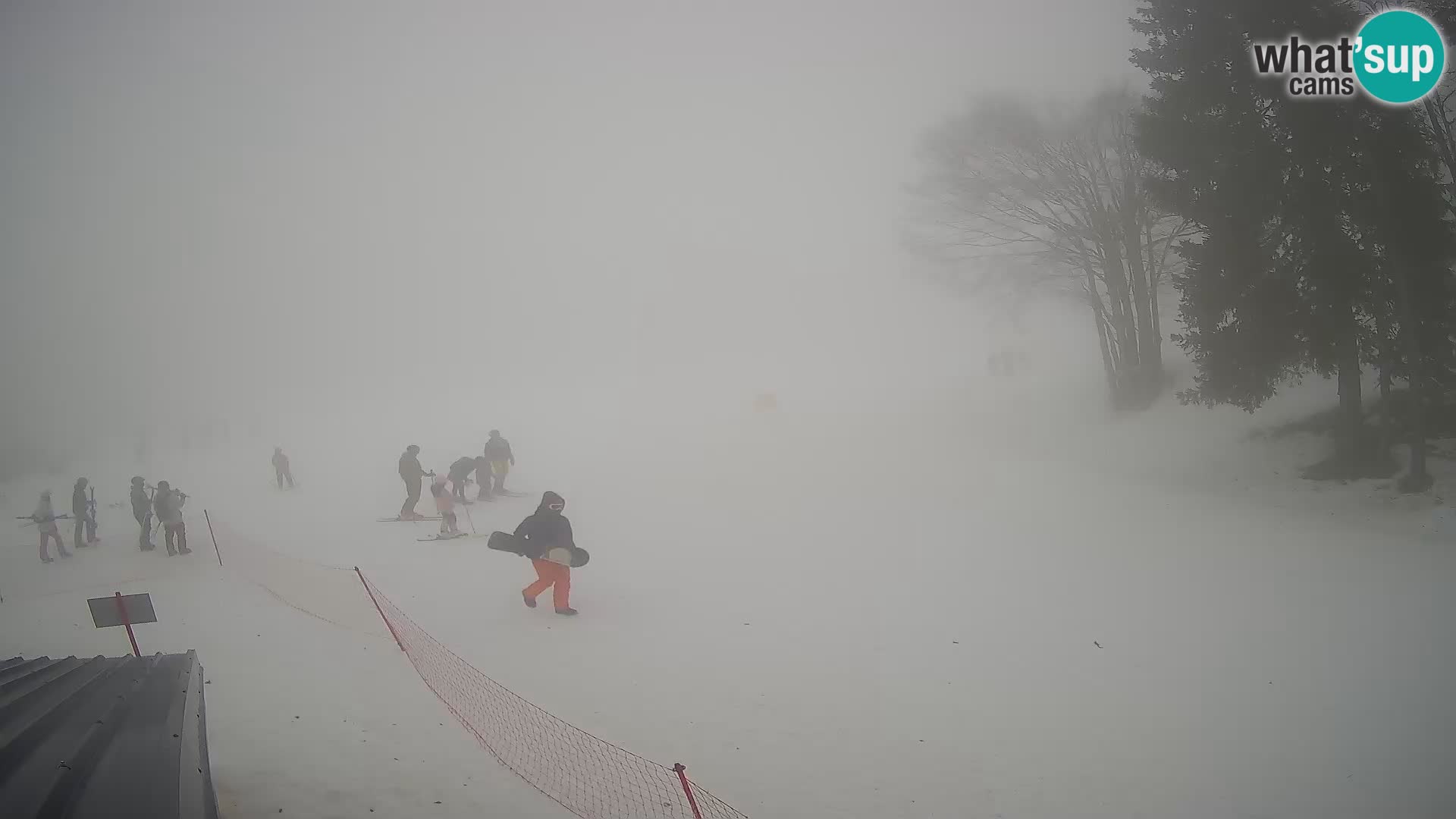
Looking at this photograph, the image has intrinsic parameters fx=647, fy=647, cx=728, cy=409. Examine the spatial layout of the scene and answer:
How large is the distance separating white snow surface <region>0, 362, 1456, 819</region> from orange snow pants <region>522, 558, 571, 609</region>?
0.27 metres

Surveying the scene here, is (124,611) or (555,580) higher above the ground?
(124,611)

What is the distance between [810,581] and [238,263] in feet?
696

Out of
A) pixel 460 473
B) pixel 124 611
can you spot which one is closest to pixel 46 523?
pixel 460 473

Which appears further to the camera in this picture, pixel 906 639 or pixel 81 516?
pixel 81 516

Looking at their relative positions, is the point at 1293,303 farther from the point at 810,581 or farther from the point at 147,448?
the point at 147,448

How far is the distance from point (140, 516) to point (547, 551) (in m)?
12.8

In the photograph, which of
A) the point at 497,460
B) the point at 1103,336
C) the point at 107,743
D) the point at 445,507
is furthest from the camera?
the point at 1103,336

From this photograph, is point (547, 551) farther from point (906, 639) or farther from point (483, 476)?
point (483, 476)

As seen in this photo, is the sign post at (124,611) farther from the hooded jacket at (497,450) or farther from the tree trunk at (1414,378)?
the tree trunk at (1414,378)

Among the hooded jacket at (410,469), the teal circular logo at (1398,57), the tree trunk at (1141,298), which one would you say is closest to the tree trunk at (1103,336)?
the tree trunk at (1141,298)

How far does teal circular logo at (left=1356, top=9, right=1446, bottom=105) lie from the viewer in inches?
415

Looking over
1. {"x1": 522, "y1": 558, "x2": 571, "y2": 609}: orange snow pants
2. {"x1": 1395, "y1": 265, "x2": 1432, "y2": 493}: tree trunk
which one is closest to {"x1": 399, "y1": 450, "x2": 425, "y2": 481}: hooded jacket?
{"x1": 522, "y1": 558, "x2": 571, "y2": 609}: orange snow pants

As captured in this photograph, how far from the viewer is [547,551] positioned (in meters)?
8.95

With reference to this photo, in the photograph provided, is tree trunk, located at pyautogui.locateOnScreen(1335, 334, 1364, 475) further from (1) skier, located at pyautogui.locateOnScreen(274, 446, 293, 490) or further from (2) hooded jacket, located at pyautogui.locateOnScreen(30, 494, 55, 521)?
(1) skier, located at pyautogui.locateOnScreen(274, 446, 293, 490)
